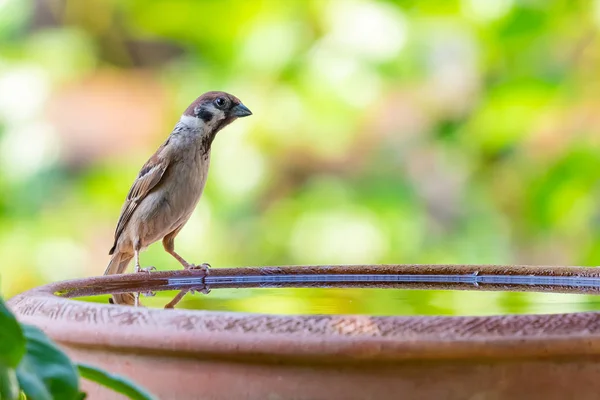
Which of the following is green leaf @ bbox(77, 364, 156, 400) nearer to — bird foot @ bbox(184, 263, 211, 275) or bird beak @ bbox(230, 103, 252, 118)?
bird foot @ bbox(184, 263, 211, 275)

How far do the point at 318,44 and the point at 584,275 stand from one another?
212cm

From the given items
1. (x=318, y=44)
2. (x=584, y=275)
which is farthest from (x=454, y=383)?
(x=318, y=44)

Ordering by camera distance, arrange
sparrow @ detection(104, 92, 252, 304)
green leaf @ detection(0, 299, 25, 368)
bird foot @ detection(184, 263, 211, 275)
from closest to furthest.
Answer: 1. green leaf @ detection(0, 299, 25, 368)
2. bird foot @ detection(184, 263, 211, 275)
3. sparrow @ detection(104, 92, 252, 304)

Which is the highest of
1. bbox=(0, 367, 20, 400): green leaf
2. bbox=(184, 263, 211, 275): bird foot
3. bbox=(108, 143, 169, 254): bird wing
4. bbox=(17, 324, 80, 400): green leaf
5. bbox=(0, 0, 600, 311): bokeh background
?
bbox=(0, 0, 600, 311): bokeh background

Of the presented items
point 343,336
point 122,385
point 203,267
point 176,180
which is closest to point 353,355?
point 343,336

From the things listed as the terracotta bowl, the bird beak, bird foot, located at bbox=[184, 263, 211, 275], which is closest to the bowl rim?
the terracotta bowl

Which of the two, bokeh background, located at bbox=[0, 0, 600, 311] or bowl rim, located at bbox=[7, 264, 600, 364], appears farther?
bokeh background, located at bbox=[0, 0, 600, 311]

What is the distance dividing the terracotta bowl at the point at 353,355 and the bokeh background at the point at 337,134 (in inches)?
98.7

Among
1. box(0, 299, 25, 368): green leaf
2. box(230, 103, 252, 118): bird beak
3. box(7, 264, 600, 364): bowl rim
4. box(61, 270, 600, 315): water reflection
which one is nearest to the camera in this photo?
box(0, 299, 25, 368): green leaf

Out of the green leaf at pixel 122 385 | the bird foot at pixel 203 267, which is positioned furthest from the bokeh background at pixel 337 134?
the green leaf at pixel 122 385

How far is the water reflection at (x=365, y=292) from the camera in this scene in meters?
1.49

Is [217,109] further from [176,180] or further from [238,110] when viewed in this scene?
[176,180]

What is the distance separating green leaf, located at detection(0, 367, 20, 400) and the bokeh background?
275cm

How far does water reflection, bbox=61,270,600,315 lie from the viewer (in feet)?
4.90
